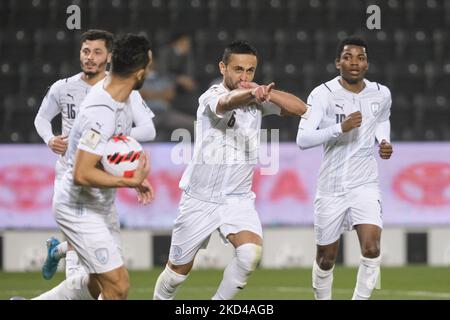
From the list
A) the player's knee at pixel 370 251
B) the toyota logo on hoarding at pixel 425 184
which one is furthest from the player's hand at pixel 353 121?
the toyota logo on hoarding at pixel 425 184

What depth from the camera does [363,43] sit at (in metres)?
8.52

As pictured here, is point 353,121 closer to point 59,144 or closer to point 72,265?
point 59,144

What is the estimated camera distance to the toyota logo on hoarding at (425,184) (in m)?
13.0

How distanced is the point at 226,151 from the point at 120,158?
1.49 m

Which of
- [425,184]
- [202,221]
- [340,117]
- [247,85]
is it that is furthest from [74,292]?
[425,184]

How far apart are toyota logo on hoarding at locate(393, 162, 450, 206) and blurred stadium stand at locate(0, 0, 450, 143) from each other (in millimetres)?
1191

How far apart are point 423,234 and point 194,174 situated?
611cm

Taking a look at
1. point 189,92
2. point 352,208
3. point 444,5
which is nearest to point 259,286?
point 352,208

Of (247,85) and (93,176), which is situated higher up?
(247,85)

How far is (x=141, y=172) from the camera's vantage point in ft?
20.7

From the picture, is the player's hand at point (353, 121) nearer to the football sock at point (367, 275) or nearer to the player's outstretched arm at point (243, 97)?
the football sock at point (367, 275)

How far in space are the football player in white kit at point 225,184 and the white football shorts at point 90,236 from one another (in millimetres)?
1158
